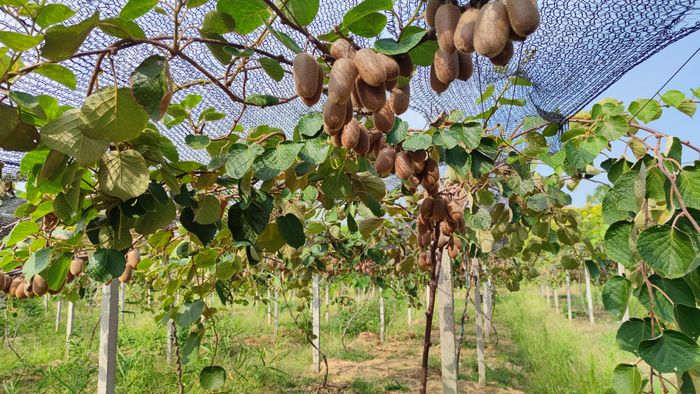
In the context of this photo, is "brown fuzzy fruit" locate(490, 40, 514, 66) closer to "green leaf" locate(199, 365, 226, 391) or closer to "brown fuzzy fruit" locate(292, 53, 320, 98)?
"brown fuzzy fruit" locate(292, 53, 320, 98)

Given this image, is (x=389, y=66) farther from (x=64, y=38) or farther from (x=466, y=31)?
(x=64, y=38)

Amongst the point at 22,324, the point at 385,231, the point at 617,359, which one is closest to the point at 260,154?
the point at 385,231

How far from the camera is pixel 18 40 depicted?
18.2 inches

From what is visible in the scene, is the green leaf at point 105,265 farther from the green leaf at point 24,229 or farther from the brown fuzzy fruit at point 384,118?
the brown fuzzy fruit at point 384,118

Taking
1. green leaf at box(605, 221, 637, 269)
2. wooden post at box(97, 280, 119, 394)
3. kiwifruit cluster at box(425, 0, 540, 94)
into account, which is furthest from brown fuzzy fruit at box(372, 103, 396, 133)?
wooden post at box(97, 280, 119, 394)

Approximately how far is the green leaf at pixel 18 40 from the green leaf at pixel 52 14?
0.04 m

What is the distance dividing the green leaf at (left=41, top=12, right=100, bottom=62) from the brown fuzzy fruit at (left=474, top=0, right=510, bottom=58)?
1.29ft

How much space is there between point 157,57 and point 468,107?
5.73ft

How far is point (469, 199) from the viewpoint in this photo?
1188 mm

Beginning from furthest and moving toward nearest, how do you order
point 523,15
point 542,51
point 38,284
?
point 542,51
point 38,284
point 523,15

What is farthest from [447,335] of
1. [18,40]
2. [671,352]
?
[18,40]

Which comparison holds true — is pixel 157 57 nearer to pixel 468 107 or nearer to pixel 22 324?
pixel 468 107

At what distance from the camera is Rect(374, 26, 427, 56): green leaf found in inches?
18.3

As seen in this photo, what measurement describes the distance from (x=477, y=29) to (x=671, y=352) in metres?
0.59
